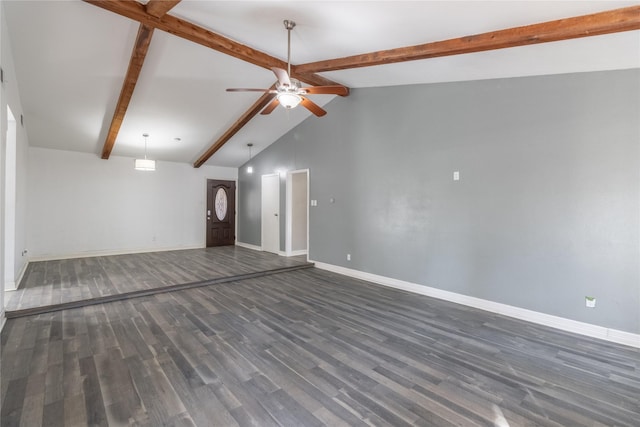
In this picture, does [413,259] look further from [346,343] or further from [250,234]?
[250,234]

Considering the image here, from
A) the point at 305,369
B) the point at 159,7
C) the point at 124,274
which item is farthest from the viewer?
the point at 124,274

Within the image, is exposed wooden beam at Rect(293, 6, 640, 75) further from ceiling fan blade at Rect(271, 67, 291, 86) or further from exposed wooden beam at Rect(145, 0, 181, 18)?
exposed wooden beam at Rect(145, 0, 181, 18)

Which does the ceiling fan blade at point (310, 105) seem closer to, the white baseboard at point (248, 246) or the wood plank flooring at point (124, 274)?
the wood plank flooring at point (124, 274)

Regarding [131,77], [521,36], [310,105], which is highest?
[131,77]

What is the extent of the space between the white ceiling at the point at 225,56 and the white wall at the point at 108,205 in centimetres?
105

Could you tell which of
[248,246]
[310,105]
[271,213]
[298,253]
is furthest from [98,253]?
[310,105]

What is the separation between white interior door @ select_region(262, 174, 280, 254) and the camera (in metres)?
7.80

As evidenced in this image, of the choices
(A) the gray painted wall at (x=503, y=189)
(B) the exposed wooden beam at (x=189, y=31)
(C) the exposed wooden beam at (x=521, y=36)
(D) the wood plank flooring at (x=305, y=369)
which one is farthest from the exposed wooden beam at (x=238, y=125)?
(D) the wood plank flooring at (x=305, y=369)

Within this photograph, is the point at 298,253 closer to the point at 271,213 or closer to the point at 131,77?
the point at 271,213

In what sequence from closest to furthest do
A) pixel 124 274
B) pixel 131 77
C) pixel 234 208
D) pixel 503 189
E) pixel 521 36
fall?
pixel 521 36 < pixel 503 189 < pixel 131 77 < pixel 124 274 < pixel 234 208

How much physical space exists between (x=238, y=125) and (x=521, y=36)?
5.12 metres

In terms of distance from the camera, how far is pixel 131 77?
430 cm

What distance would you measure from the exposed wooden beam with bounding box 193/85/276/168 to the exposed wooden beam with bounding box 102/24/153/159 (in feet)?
6.12

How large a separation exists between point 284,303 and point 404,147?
3152 millimetres
